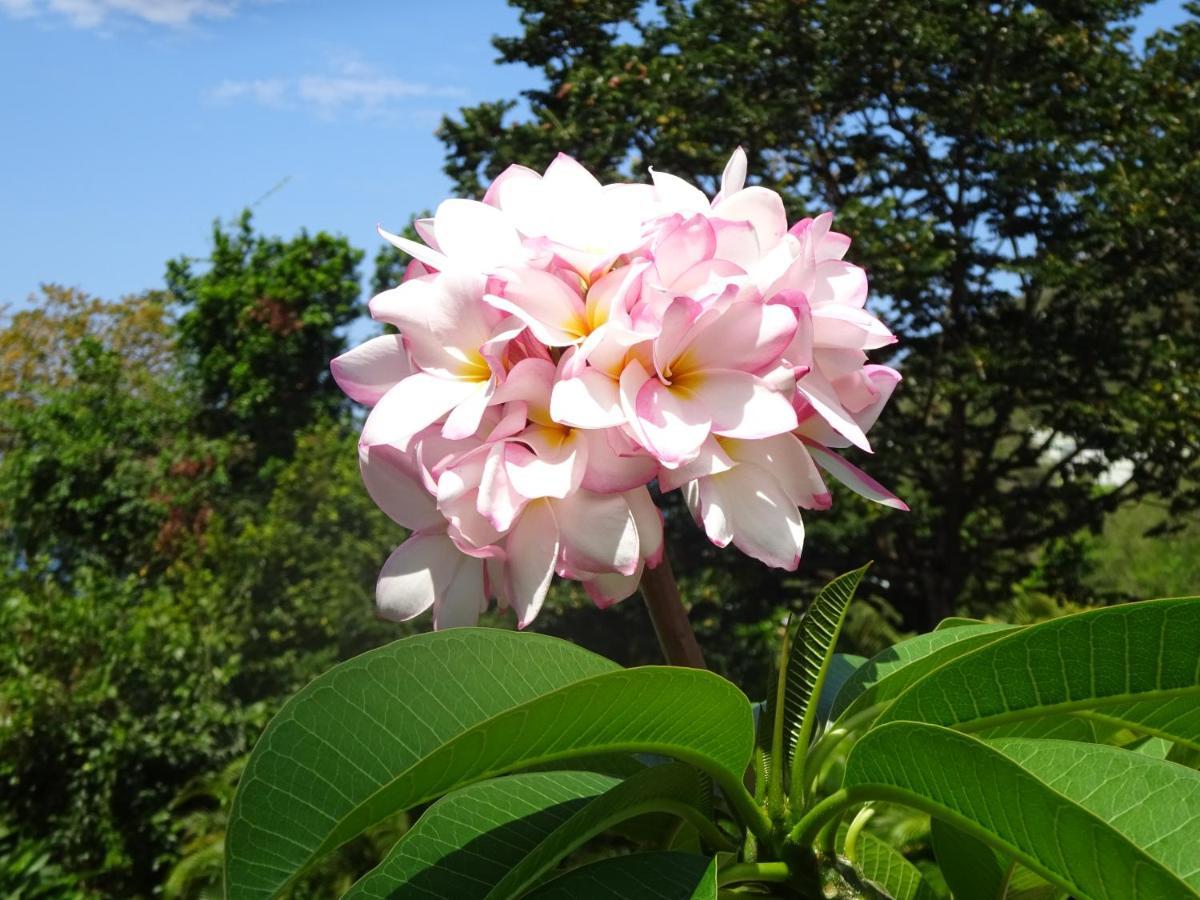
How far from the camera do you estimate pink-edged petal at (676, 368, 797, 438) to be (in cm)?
68

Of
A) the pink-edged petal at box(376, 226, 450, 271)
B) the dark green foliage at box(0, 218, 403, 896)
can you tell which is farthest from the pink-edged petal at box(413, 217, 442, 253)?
the dark green foliage at box(0, 218, 403, 896)

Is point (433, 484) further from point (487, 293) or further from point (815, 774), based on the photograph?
point (815, 774)

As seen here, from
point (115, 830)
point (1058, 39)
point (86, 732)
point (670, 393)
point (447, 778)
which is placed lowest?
point (115, 830)

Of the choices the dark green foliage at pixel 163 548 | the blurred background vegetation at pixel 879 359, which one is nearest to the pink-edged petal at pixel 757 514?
the dark green foliage at pixel 163 548

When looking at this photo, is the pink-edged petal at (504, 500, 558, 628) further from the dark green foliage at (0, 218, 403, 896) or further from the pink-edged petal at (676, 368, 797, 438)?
the dark green foliage at (0, 218, 403, 896)

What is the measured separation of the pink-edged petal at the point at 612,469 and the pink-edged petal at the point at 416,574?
0.13 m

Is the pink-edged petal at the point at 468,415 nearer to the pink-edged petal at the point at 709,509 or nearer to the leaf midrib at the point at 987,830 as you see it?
the pink-edged petal at the point at 709,509

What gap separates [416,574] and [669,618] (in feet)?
0.57

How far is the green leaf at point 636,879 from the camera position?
0.59m

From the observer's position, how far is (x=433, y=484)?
693 millimetres

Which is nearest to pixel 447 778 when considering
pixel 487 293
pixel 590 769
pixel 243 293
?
pixel 590 769

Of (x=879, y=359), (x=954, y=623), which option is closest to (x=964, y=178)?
(x=879, y=359)

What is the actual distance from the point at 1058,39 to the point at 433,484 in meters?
10.9

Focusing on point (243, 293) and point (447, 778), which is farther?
point (243, 293)
